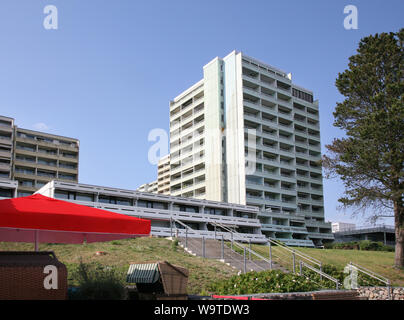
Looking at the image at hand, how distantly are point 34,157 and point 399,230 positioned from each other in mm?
66125

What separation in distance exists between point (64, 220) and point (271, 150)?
60836 millimetres

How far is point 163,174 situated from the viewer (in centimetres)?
11500

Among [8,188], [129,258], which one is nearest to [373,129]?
[129,258]

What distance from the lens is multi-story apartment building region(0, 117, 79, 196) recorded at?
72500mm

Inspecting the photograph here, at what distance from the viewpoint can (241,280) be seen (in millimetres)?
10789

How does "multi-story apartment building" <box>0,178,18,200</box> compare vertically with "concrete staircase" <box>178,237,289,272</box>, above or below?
above

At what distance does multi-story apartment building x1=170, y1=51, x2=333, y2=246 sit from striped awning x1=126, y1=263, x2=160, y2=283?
51.6 metres

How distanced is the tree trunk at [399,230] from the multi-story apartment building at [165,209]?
10543 mm

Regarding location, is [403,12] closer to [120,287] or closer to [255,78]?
[120,287]

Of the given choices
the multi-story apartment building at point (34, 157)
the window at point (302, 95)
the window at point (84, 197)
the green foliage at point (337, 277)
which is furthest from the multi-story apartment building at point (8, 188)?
the window at point (302, 95)

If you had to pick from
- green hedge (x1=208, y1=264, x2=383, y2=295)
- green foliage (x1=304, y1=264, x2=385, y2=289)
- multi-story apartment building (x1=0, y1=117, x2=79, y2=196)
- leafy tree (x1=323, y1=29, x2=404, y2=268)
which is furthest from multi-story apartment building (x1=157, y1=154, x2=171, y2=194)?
green hedge (x1=208, y1=264, x2=383, y2=295)

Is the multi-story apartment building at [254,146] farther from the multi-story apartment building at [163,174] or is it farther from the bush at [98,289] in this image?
the bush at [98,289]

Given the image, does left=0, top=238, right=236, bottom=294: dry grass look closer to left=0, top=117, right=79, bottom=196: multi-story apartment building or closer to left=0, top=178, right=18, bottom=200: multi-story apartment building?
left=0, top=178, right=18, bottom=200: multi-story apartment building

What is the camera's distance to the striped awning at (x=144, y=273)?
286 inches
